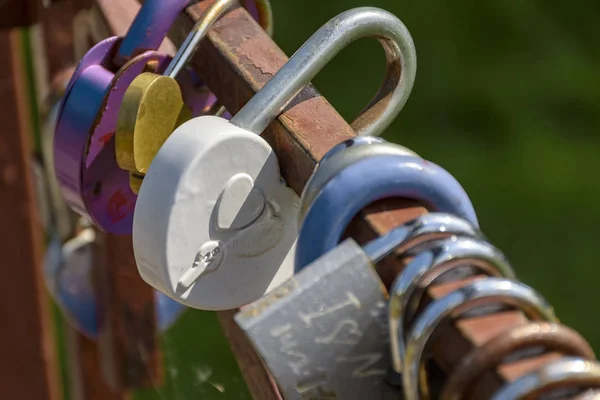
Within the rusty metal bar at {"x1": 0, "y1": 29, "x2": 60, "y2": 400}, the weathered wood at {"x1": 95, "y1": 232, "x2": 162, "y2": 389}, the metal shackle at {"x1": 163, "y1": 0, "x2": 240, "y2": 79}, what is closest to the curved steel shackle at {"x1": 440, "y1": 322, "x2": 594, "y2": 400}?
the metal shackle at {"x1": 163, "y1": 0, "x2": 240, "y2": 79}

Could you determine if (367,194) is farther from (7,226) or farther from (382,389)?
(7,226)

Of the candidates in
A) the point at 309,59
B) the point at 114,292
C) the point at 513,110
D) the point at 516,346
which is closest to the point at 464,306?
the point at 516,346

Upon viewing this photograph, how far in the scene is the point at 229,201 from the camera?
0.33m

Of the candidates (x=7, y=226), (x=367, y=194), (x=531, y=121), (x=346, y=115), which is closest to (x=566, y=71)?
(x=531, y=121)

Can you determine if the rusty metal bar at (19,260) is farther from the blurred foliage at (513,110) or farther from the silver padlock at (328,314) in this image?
the blurred foliage at (513,110)

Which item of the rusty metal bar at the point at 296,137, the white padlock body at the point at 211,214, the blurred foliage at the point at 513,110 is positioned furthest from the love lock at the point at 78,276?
the blurred foliage at the point at 513,110

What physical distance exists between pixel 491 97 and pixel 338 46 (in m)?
2.17

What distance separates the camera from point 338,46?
0.35 metres

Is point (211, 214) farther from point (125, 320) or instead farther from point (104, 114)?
point (125, 320)

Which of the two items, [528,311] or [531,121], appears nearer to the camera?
[528,311]

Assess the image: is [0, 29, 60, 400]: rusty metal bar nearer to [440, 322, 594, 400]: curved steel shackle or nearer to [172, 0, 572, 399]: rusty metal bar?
[172, 0, 572, 399]: rusty metal bar

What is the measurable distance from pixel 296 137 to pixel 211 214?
4cm

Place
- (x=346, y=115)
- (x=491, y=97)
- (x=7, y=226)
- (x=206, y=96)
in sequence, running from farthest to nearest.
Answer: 1. (x=491, y=97)
2. (x=346, y=115)
3. (x=7, y=226)
4. (x=206, y=96)

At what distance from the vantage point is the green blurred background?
2.15 metres
